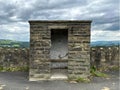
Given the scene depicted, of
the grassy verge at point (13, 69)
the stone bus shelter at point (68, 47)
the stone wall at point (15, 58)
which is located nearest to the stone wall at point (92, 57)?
the stone wall at point (15, 58)

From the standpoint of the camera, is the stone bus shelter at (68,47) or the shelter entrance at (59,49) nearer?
the stone bus shelter at (68,47)

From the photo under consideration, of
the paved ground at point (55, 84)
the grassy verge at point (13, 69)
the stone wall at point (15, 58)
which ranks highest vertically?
the stone wall at point (15, 58)

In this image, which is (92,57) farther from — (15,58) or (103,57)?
(15,58)

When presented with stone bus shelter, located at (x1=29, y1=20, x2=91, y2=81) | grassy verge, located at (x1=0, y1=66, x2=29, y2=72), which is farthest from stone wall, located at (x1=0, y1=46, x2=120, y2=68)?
stone bus shelter, located at (x1=29, y1=20, x2=91, y2=81)

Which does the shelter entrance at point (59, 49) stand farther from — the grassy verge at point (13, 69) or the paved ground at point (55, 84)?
the paved ground at point (55, 84)

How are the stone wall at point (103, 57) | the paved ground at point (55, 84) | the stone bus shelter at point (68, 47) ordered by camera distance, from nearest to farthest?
1. the paved ground at point (55, 84)
2. the stone bus shelter at point (68, 47)
3. the stone wall at point (103, 57)

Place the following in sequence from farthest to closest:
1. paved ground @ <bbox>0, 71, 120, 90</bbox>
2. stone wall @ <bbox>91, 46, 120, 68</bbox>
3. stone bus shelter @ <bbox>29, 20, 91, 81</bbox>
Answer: stone wall @ <bbox>91, 46, 120, 68</bbox> → stone bus shelter @ <bbox>29, 20, 91, 81</bbox> → paved ground @ <bbox>0, 71, 120, 90</bbox>

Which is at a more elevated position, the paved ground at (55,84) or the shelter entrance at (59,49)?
the shelter entrance at (59,49)

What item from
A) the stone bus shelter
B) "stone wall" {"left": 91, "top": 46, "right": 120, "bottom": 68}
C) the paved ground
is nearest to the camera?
the paved ground

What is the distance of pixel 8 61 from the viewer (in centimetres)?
1220

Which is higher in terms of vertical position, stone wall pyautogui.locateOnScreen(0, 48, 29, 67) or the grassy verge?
stone wall pyautogui.locateOnScreen(0, 48, 29, 67)

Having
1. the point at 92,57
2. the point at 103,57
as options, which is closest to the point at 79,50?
the point at 92,57

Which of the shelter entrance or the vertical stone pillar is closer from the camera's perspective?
the vertical stone pillar

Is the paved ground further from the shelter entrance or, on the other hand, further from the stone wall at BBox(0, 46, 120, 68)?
the shelter entrance
